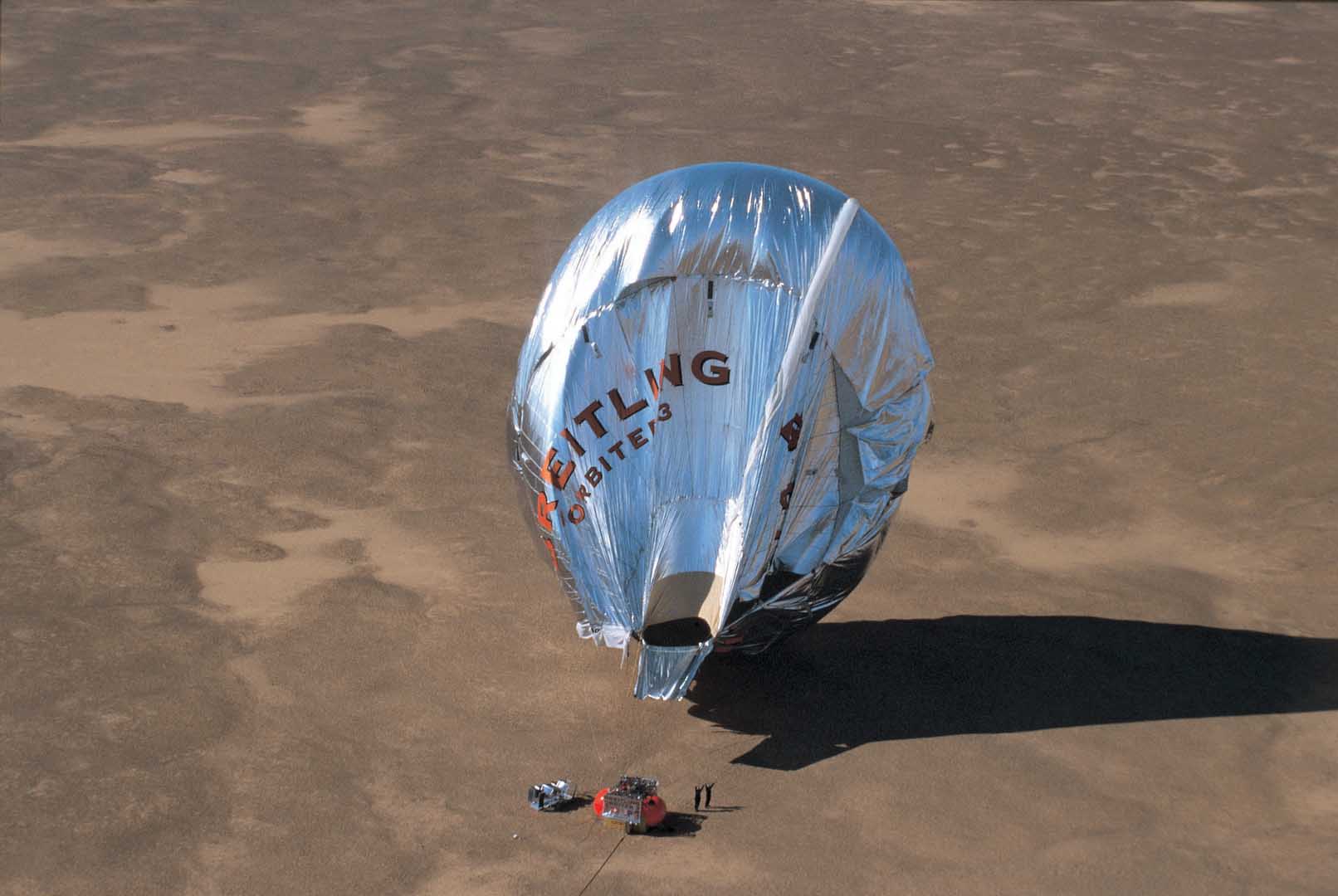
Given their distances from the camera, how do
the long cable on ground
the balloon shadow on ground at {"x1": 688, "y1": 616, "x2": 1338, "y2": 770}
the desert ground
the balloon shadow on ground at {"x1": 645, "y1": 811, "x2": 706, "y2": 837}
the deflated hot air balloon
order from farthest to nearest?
the balloon shadow on ground at {"x1": 688, "y1": 616, "x2": 1338, "y2": 770} → the deflated hot air balloon → the desert ground → the balloon shadow on ground at {"x1": 645, "y1": 811, "x2": 706, "y2": 837} → the long cable on ground

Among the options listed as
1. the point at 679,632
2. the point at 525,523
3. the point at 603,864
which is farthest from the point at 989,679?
the point at 525,523

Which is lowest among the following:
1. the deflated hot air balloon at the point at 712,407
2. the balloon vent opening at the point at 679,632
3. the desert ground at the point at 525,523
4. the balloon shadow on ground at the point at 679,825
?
the desert ground at the point at 525,523

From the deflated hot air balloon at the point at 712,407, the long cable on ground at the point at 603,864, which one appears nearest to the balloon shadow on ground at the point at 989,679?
the deflated hot air balloon at the point at 712,407

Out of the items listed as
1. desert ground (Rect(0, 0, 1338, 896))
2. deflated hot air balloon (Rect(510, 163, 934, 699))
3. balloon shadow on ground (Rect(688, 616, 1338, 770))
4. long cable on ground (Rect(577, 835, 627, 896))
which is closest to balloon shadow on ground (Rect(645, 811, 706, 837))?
desert ground (Rect(0, 0, 1338, 896))

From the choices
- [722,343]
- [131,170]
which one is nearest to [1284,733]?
[722,343]

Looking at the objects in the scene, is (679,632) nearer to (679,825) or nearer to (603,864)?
(679,825)

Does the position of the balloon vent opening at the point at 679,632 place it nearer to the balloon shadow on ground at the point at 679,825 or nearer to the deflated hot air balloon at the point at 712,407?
the deflated hot air balloon at the point at 712,407

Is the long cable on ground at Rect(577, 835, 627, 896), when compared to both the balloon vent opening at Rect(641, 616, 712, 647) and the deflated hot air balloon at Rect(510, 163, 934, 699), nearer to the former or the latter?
the deflated hot air balloon at Rect(510, 163, 934, 699)
